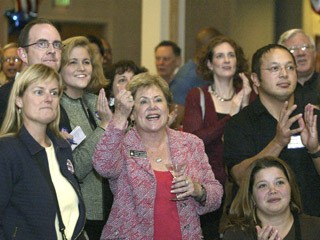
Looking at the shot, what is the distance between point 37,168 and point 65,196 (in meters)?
0.23

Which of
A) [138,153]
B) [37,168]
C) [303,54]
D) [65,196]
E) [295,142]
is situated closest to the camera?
[37,168]

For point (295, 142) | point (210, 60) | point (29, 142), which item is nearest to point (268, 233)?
point (295, 142)

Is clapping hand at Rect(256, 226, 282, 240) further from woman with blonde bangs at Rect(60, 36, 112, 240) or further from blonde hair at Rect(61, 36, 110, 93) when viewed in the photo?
blonde hair at Rect(61, 36, 110, 93)

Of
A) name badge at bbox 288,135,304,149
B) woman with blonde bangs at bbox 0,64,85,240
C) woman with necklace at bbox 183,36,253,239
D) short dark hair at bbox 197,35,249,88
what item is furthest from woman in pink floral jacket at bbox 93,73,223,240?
short dark hair at bbox 197,35,249,88

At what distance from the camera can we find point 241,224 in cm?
551

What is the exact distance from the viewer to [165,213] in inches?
217

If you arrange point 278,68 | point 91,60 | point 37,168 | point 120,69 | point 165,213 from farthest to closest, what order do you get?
point 120,69 → point 91,60 → point 278,68 → point 165,213 → point 37,168

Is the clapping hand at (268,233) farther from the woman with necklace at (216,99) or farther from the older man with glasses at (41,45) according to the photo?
the older man with glasses at (41,45)

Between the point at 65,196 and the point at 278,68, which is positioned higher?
the point at 278,68

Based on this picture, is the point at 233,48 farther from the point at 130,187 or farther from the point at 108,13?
the point at 108,13

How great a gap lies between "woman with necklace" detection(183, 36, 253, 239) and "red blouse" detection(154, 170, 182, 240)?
94 cm

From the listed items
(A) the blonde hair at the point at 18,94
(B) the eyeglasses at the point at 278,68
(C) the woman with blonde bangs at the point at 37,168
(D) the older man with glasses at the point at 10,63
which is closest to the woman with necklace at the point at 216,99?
(B) the eyeglasses at the point at 278,68

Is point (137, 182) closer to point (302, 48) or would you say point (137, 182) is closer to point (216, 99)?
point (216, 99)

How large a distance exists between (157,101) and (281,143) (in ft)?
2.70
